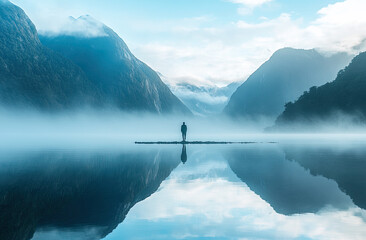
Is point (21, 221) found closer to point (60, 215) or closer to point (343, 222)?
point (60, 215)

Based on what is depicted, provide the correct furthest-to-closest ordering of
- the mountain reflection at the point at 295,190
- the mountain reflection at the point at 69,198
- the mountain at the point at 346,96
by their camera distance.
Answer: the mountain at the point at 346,96 < the mountain reflection at the point at 295,190 < the mountain reflection at the point at 69,198

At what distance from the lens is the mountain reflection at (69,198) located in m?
10.8

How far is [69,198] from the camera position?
1481cm

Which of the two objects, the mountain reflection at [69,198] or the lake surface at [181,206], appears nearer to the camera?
the lake surface at [181,206]

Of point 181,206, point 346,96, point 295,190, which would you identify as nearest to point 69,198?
point 181,206

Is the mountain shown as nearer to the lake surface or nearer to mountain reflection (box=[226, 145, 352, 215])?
mountain reflection (box=[226, 145, 352, 215])

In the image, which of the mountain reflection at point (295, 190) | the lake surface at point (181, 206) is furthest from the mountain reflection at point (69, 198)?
the mountain reflection at point (295, 190)

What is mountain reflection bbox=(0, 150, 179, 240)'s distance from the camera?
10.8 metres

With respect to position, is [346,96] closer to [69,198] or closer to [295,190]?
[295,190]

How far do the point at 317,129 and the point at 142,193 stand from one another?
19213cm

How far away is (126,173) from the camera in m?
22.6

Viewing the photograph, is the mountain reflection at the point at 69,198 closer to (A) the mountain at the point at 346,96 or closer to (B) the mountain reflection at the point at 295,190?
(B) the mountain reflection at the point at 295,190

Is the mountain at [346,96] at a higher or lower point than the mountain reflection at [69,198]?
higher

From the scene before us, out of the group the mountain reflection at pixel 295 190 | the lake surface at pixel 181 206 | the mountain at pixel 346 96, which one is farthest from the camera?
the mountain at pixel 346 96
